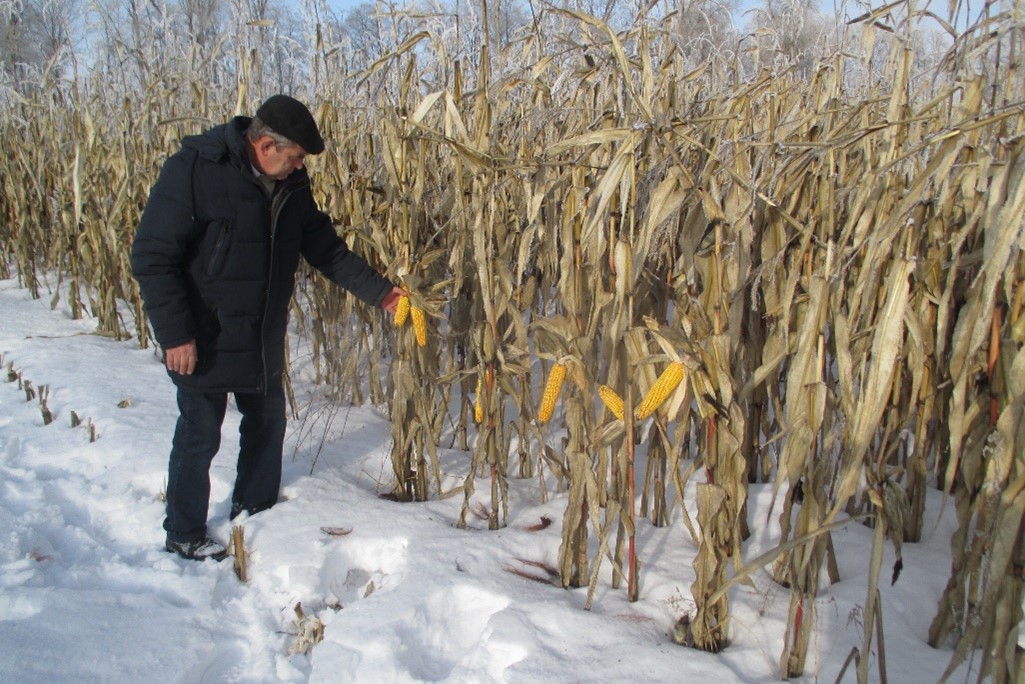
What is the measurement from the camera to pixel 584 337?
186cm

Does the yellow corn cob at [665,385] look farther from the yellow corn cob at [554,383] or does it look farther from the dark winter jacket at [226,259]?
the dark winter jacket at [226,259]

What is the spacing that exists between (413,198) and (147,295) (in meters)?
0.87

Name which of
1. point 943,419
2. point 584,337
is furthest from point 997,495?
point 584,337

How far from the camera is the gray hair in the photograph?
220cm

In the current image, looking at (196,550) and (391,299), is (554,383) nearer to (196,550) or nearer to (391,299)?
(391,299)

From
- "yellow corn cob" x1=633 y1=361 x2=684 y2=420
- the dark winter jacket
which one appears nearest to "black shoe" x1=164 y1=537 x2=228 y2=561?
the dark winter jacket

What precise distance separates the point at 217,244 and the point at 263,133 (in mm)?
379

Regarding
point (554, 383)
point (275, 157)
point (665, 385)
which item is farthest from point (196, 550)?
point (665, 385)

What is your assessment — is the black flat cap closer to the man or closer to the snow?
the man

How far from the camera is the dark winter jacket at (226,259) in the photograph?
214 centimetres

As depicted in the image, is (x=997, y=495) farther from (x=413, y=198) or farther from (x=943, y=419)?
(x=413, y=198)

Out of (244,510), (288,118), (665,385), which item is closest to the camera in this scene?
(665,385)

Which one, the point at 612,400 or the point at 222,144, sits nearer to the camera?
the point at 612,400

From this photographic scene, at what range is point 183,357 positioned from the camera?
7.23 ft
